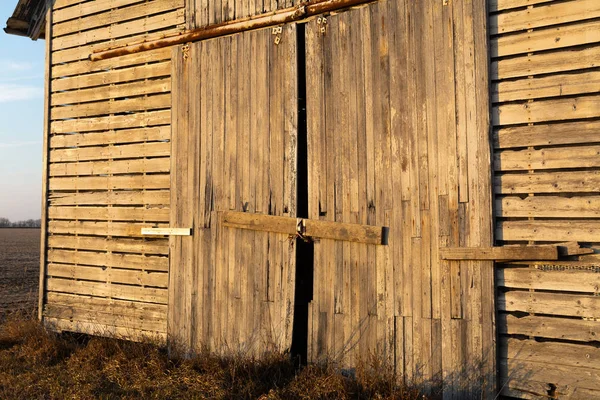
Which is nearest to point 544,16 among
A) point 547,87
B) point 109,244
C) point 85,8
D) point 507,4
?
point 507,4

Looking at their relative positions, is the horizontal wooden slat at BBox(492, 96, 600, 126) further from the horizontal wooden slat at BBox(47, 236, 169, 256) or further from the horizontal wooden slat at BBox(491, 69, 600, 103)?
the horizontal wooden slat at BBox(47, 236, 169, 256)

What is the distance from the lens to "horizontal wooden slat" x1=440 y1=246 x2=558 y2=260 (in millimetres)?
4988

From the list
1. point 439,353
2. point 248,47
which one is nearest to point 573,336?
point 439,353

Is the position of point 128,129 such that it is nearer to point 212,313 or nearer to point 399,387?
point 212,313

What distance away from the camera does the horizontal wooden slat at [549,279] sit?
4875 mm

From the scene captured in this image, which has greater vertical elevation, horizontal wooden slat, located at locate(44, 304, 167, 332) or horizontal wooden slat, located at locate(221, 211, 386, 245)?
horizontal wooden slat, located at locate(221, 211, 386, 245)

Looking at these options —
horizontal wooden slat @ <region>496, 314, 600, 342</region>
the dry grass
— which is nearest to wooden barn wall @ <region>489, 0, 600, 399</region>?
horizontal wooden slat @ <region>496, 314, 600, 342</region>

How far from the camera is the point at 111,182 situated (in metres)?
7.99

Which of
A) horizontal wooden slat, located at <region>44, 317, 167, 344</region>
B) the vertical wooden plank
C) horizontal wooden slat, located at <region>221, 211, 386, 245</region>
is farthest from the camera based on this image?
the vertical wooden plank

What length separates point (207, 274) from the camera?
23.2 feet

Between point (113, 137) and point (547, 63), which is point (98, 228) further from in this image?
point (547, 63)

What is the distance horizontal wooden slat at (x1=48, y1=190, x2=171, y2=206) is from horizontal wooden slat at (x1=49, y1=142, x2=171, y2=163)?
0.52 meters

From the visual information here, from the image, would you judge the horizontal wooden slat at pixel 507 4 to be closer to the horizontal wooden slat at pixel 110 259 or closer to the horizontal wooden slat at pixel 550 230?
the horizontal wooden slat at pixel 550 230

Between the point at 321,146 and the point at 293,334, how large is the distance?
2191 millimetres
